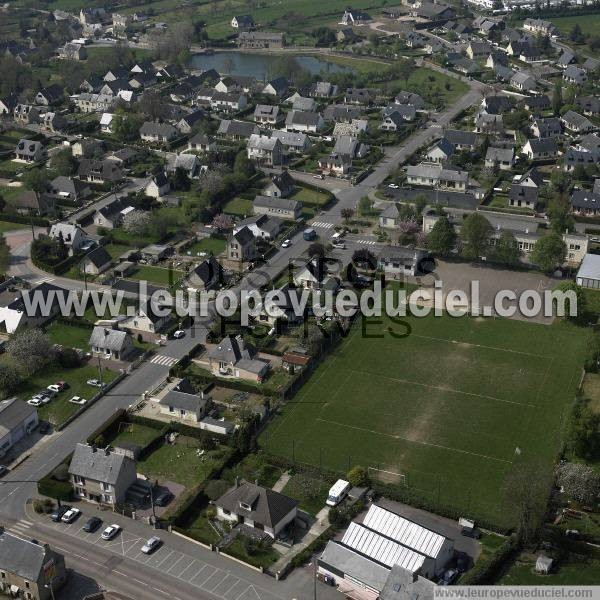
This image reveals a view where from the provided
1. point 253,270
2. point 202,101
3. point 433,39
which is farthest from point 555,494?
point 433,39

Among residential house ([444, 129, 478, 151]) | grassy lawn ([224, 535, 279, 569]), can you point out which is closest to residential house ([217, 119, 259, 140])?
residential house ([444, 129, 478, 151])

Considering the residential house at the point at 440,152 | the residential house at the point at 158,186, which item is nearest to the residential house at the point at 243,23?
the residential house at the point at 440,152

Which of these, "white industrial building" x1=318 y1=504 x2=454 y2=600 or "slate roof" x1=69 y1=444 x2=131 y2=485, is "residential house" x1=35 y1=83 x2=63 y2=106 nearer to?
"slate roof" x1=69 y1=444 x2=131 y2=485

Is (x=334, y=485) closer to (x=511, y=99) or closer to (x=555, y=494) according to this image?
(x=555, y=494)

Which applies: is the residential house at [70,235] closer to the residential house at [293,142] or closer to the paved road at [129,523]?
the paved road at [129,523]

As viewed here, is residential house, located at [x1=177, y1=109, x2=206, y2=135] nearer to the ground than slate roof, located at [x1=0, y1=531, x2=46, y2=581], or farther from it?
farther from it
